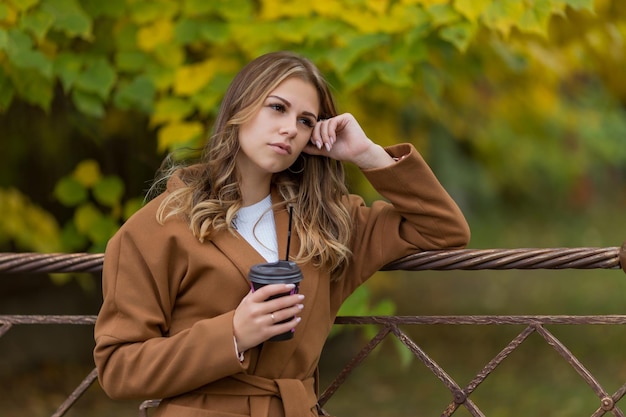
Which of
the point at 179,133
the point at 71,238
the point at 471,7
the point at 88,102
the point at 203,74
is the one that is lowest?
the point at 71,238

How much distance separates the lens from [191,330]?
200 centimetres

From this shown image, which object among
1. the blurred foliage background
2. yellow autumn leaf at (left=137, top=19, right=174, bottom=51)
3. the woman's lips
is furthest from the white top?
yellow autumn leaf at (left=137, top=19, right=174, bottom=51)

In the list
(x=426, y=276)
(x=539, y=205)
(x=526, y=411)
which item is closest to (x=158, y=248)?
(x=526, y=411)

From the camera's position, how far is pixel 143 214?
2086mm

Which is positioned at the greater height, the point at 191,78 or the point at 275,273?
the point at 275,273

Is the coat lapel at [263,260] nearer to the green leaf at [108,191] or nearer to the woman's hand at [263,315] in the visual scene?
the woman's hand at [263,315]

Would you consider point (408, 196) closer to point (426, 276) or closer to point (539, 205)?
point (426, 276)

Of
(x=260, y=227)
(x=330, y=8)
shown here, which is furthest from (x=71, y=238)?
(x=260, y=227)

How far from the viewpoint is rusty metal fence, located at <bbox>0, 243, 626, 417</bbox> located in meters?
2.20

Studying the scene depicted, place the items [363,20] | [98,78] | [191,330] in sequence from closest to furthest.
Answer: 1. [191,330]
2. [363,20]
3. [98,78]

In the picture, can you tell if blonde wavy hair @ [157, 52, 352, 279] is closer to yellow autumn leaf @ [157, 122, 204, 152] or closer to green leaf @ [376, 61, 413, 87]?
green leaf @ [376, 61, 413, 87]

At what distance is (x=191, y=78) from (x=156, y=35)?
0.87ft

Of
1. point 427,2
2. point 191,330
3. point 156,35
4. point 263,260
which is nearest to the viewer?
point 191,330

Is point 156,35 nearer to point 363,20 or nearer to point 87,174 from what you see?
point 87,174
